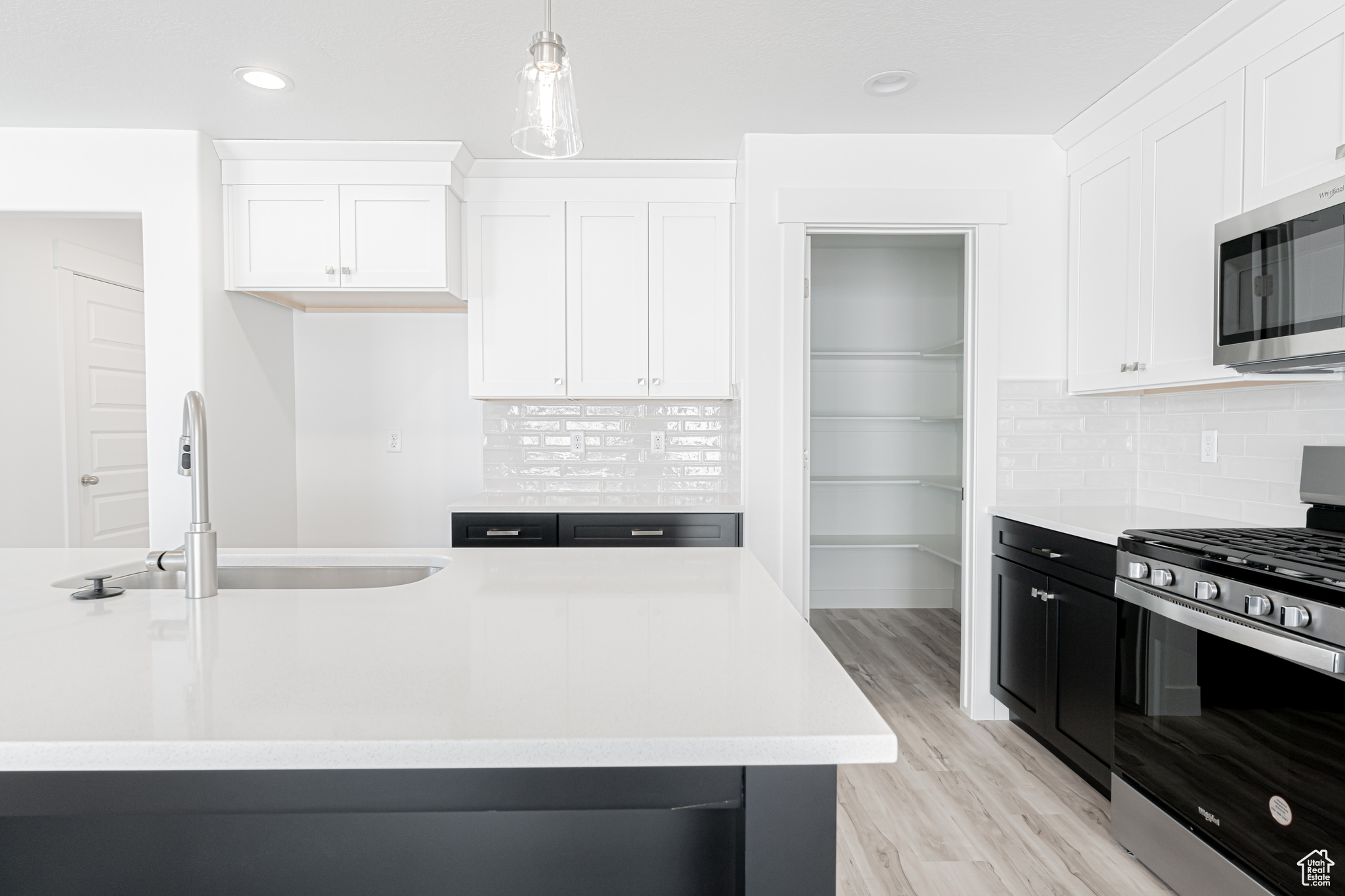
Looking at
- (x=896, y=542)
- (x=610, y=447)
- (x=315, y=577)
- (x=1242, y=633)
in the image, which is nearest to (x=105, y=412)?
(x=610, y=447)

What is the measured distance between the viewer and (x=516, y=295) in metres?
3.32

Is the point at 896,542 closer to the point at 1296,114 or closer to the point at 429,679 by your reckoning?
the point at 1296,114

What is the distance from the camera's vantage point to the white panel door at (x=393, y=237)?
3.13m

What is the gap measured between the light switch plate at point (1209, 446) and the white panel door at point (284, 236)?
3.41 metres

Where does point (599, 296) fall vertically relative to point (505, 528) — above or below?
above

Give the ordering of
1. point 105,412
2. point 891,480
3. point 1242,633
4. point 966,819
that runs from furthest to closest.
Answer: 1. point 891,480
2. point 105,412
3. point 966,819
4. point 1242,633

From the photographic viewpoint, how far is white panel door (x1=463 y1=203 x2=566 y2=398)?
331 cm

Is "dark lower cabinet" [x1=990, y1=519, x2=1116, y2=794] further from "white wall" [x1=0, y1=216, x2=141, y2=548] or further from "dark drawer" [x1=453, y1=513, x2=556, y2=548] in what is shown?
"white wall" [x1=0, y1=216, x2=141, y2=548]

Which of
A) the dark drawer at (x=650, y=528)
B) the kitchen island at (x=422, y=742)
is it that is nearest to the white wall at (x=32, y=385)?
the dark drawer at (x=650, y=528)

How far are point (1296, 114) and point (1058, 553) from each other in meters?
1.36

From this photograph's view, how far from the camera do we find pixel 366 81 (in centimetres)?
252

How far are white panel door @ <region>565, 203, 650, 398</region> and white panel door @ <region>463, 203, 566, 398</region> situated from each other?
5cm

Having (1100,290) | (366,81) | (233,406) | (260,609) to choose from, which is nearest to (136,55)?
(366,81)

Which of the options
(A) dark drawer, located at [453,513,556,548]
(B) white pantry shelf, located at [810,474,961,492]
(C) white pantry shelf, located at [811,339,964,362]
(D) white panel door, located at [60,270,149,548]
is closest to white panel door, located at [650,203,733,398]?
(A) dark drawer, located at [453,513,556,548]
